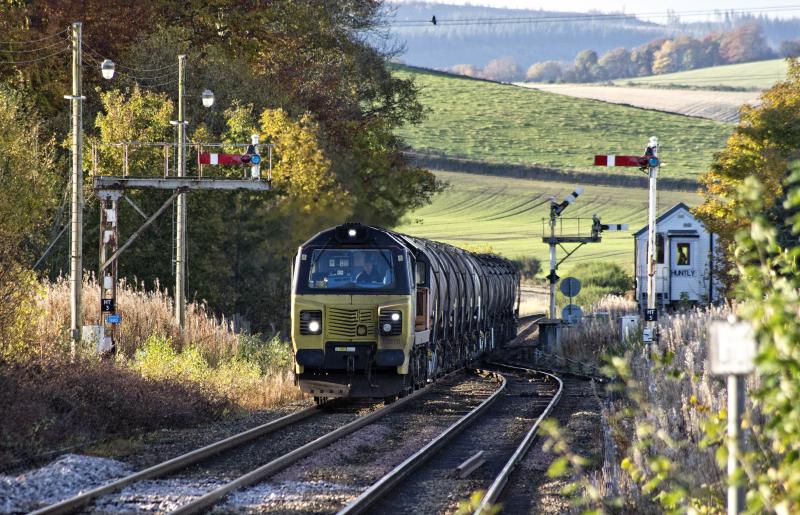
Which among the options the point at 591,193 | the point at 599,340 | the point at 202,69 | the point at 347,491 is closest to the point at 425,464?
the point at 347,491

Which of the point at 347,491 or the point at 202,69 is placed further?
the point at 202,69

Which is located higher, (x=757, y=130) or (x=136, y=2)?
(x=136, y=2)

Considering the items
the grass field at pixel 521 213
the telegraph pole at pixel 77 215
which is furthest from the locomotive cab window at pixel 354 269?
the grass field at pixel 521 213

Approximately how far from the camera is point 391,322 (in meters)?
20.2

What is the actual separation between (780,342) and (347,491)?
23.0 ft

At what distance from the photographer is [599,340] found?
3422 cm

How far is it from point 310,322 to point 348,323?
24.1 inches

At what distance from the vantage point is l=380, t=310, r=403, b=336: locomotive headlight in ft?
66.3

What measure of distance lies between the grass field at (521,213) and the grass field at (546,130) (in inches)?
227

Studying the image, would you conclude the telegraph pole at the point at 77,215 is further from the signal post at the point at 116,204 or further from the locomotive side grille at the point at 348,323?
the locomotive side grille at the point at 348,323

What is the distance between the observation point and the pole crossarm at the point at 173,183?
25047mm

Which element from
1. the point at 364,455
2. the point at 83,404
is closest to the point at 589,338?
the point at 364,455

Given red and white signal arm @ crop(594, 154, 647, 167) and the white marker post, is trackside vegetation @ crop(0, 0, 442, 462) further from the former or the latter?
the white marker post

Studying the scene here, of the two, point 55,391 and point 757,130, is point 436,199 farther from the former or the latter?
point 55,391
